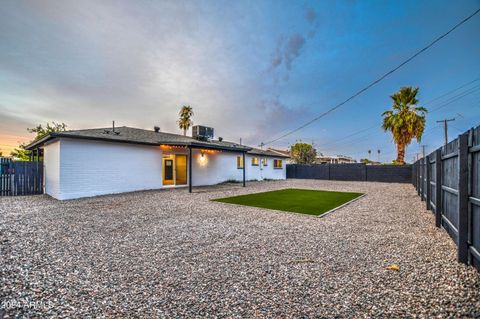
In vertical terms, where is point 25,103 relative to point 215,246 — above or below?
above

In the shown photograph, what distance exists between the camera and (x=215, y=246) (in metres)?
3.97

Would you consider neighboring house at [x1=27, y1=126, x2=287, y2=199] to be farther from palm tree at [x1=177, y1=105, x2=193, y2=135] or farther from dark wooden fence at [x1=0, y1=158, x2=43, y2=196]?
palm tree at [x1=177, y1=105, x2=193, y2=135]

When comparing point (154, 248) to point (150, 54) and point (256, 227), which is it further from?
point (150, 54)

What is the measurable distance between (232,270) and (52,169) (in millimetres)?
11851

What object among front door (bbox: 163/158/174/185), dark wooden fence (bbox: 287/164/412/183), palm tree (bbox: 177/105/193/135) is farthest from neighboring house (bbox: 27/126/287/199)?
dark wooden fence (bbox: 287/164/412/183)

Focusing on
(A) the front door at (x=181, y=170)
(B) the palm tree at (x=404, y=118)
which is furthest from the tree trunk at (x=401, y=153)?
(A) the front door at (x=181, y=170)

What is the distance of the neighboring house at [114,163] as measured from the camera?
9.73 meters

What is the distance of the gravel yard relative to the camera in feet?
7.02

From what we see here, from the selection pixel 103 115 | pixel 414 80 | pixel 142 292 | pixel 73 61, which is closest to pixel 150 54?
pixel 73 61

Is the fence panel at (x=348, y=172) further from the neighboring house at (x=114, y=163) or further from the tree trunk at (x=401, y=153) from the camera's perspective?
the neighboring house at (x=114, y=163)

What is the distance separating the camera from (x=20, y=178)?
10.6m

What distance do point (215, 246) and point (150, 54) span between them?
36.2 ft

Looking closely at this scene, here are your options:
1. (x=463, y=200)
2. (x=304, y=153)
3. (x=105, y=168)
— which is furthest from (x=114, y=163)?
(x=304, y=153)

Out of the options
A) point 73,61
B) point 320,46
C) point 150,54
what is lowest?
point 73,61
